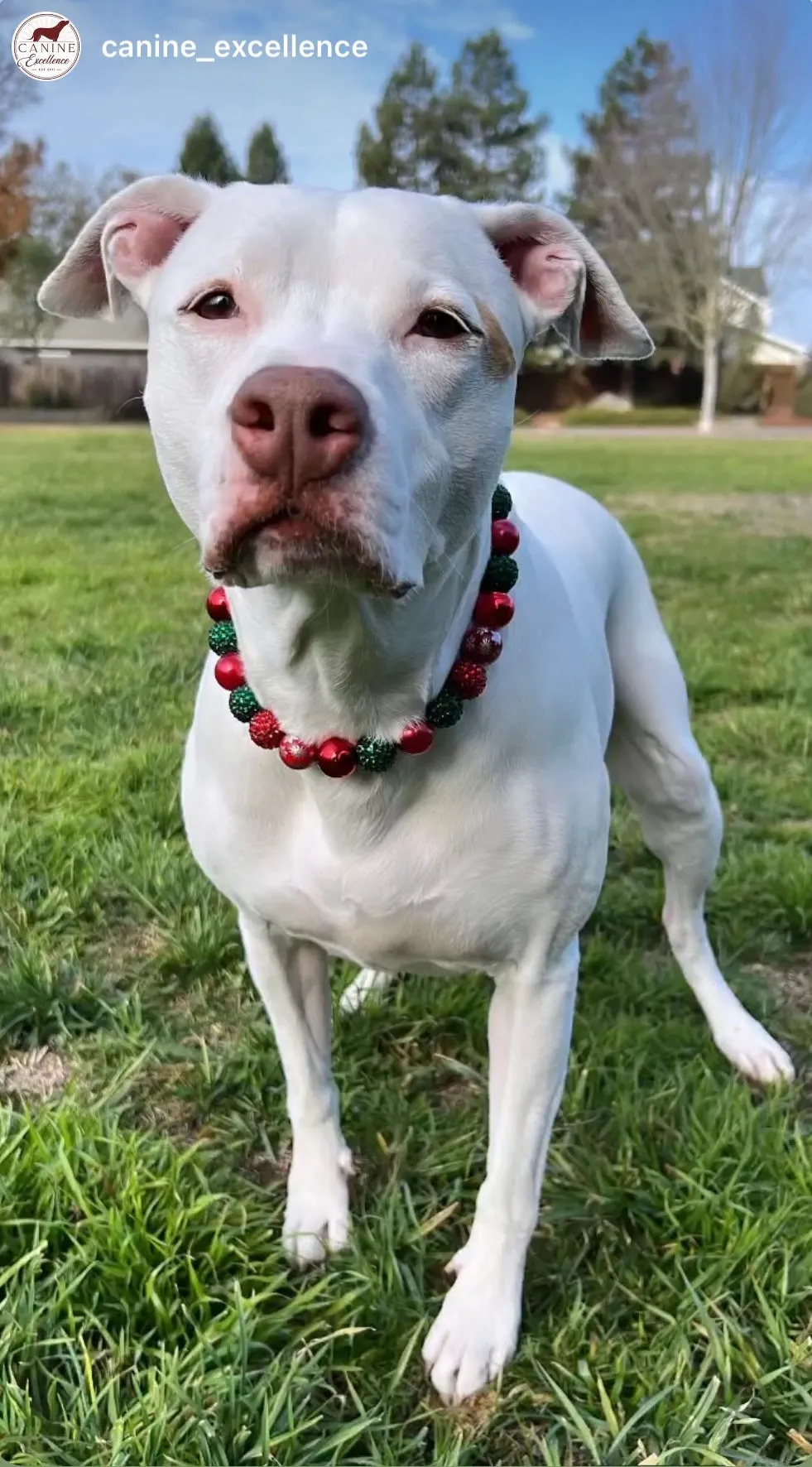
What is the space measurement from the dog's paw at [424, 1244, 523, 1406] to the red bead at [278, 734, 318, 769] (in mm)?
744

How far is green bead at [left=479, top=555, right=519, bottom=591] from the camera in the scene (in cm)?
143

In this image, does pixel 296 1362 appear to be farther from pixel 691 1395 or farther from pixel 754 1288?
pixel 754 1288

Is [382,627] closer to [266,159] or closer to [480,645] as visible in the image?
[480,645]

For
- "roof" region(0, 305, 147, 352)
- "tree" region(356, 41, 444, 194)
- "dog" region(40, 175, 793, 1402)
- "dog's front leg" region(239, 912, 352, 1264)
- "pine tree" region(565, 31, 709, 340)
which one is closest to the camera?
"dog" region(40, 175, 793, 1402)

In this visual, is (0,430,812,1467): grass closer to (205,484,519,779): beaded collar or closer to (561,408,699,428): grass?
(205,484,519,779): beaded collar

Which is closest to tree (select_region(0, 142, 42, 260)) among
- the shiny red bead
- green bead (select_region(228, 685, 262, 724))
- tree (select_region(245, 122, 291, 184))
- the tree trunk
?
tree (select_region(245, 122, 291, 184))

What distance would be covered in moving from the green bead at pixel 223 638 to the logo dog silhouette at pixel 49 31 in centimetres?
355

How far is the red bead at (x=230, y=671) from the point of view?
1.44 m

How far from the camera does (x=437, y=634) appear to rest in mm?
1347

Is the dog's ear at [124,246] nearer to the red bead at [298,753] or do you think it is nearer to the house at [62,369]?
the red bead at [298,753]

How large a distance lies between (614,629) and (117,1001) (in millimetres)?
1187

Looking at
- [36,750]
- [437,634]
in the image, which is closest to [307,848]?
[437,634]

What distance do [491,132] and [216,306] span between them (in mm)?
4889

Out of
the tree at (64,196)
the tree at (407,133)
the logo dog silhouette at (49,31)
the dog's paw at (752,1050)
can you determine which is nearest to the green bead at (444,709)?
the dog's paw at (752,1050)
